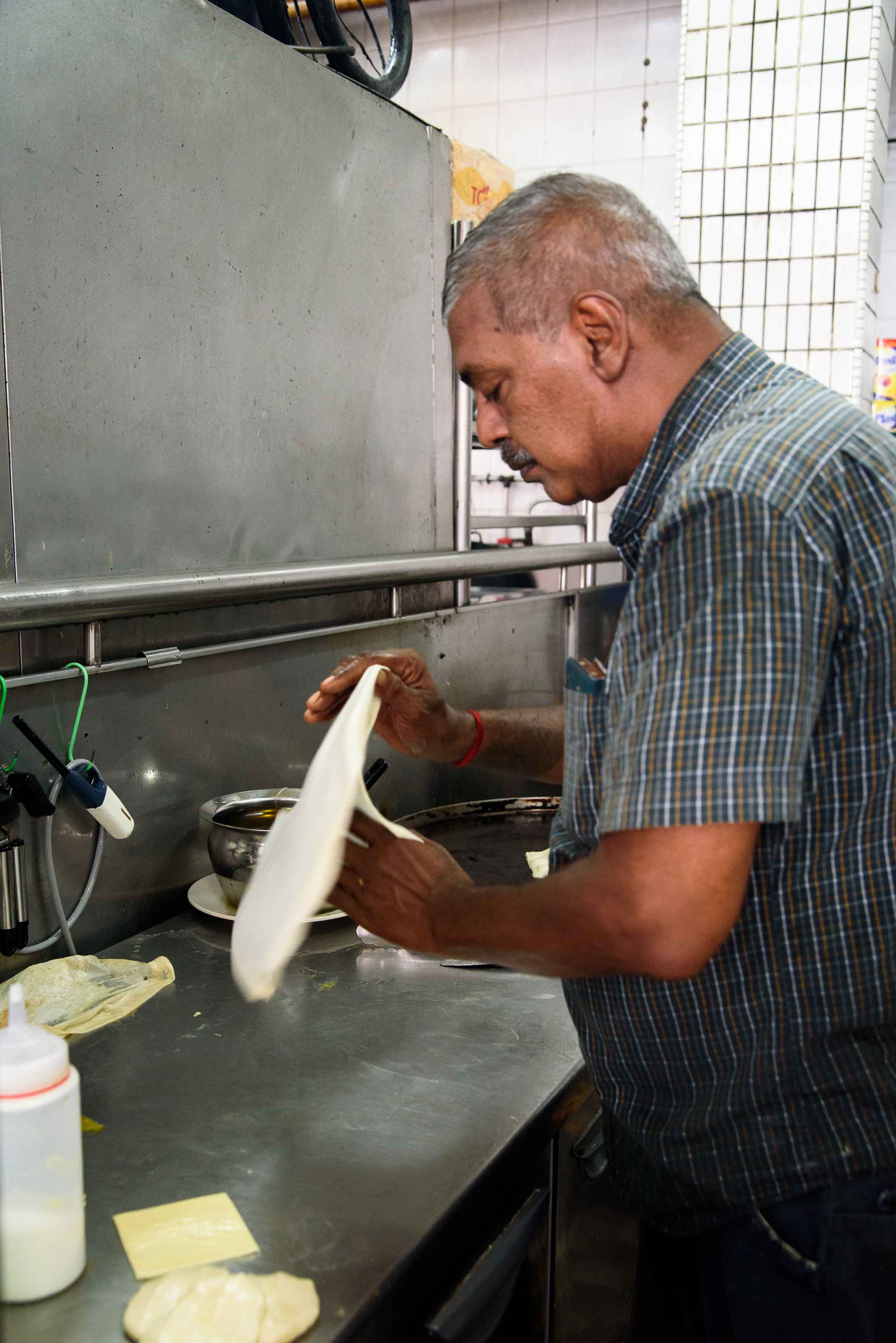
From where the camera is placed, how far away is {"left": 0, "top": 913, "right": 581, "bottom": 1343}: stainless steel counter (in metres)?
0.92

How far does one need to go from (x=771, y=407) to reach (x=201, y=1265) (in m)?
0.84

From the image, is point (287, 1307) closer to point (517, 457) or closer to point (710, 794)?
point (710, 794)

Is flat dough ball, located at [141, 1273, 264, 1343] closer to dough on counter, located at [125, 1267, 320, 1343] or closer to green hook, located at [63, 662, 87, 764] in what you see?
dough on counter, located at [125, 1267, 320, 1343]

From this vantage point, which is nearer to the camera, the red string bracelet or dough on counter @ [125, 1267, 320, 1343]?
dough on counter @ [125, 1267, 320, 1343]

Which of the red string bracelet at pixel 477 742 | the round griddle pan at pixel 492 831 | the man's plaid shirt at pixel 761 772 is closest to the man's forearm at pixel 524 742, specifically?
the red string bracelet at pixel 477 742

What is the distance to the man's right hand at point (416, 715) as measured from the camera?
152cm

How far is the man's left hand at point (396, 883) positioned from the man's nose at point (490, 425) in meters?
0.40

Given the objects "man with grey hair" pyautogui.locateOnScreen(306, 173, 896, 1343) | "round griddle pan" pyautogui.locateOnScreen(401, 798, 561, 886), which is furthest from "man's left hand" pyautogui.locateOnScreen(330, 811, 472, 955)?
"round griddle pan" pyautogui.locateOnScreen(401, 798, 561, 886)

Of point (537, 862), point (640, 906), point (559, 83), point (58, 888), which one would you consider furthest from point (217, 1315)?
point (559, 83)

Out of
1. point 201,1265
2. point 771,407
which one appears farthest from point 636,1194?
point 771,407

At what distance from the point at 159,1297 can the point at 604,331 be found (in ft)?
2.89

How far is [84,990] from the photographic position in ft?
4.51

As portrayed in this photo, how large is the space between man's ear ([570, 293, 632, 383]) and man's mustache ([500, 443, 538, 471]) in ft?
0.43

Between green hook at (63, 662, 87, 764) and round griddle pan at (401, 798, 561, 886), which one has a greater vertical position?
green hook at (63, 662, 87, 764)
